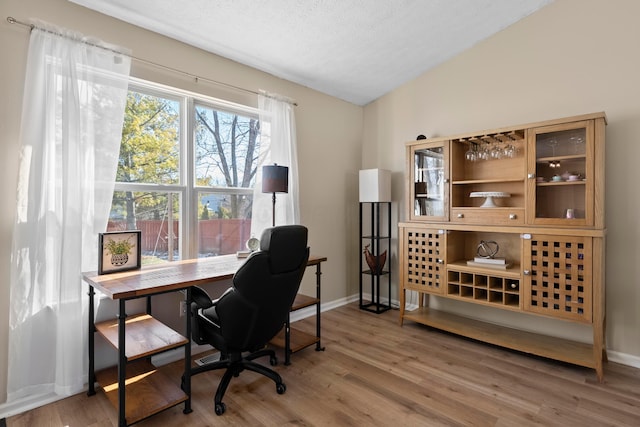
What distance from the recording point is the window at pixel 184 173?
2.49 metres

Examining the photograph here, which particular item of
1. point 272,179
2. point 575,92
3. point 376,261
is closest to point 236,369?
point 272,179

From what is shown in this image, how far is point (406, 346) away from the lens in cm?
290

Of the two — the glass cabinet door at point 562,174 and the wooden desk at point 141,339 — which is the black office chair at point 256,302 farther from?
the glass cabinet door at point 562,174

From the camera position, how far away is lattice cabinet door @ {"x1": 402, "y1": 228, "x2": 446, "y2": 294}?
10.2 ft

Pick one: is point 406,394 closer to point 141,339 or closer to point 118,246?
point 141,339

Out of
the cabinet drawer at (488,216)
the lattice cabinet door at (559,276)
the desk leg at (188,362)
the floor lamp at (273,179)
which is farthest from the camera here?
the floor lamp at (273,179)

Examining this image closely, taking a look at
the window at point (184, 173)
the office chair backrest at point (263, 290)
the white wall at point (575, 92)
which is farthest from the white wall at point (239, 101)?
the white wall at point (575, 92)

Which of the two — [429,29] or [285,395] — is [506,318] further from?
[429,29]

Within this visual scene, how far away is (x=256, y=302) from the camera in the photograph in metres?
1.96

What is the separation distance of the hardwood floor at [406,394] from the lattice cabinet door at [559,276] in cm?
45

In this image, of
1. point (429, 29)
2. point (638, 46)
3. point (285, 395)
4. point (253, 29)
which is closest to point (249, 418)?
point (285, 395)

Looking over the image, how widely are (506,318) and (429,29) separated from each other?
2664 millimetres

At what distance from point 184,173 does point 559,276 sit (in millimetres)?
2949

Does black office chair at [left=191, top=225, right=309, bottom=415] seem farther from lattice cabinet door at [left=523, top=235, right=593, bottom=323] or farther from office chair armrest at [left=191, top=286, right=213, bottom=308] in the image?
lattice cabinet door at [left=523, top=235, right=593, bottom=323]
